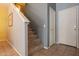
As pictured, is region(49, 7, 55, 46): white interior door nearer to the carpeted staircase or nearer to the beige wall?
the carpeted staircase

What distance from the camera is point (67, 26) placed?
4.30 metres

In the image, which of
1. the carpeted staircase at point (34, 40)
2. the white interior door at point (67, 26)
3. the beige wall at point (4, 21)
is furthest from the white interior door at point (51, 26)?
the beige wall at point (4, 21)

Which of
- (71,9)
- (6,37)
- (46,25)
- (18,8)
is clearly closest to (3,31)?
(6,37)

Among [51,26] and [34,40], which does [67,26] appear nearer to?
[51,26]

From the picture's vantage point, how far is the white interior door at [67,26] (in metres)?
4.20

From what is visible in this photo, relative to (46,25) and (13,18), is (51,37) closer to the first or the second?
(46,25)

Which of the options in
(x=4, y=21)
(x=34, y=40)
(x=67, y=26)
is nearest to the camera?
(x=4, y=21)

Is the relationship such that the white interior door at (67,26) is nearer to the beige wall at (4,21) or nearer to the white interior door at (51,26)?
the white interior door at (51,26)

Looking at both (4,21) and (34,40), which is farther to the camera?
(34,40)

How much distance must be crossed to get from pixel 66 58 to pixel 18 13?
6.18ft

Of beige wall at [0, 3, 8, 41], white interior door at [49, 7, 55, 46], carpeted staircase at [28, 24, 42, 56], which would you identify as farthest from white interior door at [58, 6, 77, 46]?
beige wall at [0, 3, 8, 41]

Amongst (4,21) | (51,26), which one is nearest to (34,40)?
(51,26)

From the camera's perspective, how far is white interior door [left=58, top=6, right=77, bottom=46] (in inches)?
165

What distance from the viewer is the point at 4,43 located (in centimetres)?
413
